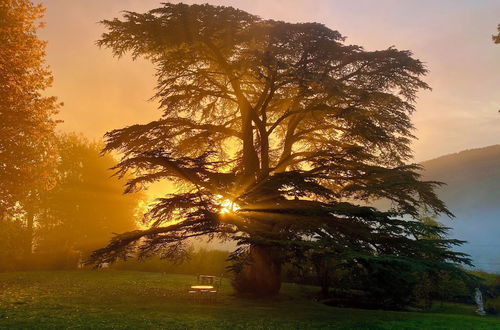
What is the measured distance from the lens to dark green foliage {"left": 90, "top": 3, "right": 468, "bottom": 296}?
17.4m

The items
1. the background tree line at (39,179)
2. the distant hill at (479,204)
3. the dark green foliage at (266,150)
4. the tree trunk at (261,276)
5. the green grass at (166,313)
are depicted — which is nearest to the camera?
the green grass at (166,313)

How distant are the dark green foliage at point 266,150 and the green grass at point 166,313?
190cm

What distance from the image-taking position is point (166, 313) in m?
15.0

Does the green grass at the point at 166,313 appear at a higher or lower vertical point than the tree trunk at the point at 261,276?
lower

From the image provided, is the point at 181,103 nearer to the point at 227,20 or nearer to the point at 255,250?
the point at 227,20

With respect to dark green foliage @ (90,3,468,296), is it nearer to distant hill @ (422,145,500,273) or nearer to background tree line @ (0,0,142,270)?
background tree line @ (0,0,142,270)

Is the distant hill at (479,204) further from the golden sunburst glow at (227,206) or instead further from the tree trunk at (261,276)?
the golden sunburst glow at (227,206)

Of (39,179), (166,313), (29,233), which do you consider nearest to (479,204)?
(29,233)

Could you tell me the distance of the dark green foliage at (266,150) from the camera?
17375 millimetres

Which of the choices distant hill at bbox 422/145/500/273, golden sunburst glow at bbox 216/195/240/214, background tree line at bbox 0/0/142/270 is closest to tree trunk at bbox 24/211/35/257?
background tree line at bbox 0/0/142/270

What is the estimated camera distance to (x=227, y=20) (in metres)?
19.9

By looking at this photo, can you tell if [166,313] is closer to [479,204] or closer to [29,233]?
[29,233]

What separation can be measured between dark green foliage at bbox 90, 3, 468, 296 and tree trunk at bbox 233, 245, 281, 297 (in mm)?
59

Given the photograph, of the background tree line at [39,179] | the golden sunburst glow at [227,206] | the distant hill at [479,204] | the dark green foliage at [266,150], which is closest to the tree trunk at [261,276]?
the dark green foliage at [266,150]
